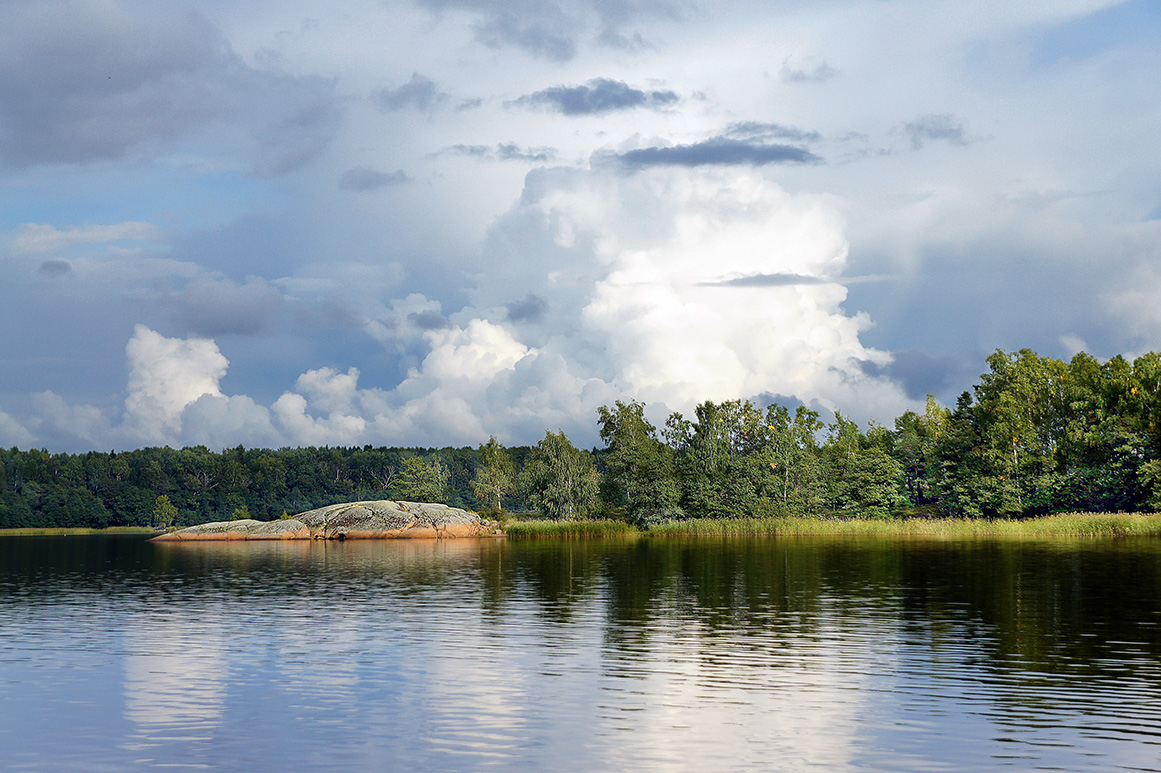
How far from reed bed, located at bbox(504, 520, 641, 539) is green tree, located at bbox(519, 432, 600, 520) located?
7.49m

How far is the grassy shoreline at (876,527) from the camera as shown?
84.4 meters

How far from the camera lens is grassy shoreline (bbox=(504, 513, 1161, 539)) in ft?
277

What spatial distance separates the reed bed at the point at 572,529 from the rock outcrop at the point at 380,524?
6659 mm

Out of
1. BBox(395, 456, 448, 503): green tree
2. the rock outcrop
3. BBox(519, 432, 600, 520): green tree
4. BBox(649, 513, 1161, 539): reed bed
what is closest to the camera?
BBox(649, 513, 1161, 539): reed bed

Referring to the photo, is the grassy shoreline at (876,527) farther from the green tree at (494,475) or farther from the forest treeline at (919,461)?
the green tree at (494,475)

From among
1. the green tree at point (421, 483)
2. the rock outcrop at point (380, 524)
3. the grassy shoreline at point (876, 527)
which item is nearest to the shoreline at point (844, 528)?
the grassy shoreline at point (876, 527)

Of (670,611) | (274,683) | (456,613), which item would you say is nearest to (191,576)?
(456,613)

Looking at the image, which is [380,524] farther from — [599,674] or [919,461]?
[599,674]

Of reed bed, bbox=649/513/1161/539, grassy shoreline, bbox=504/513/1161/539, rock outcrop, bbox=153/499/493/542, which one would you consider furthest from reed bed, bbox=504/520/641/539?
rock outcrop, bbox=153/499/493/542

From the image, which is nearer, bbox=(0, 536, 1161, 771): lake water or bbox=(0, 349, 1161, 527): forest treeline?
bbox=(0, 536, 1161, 771): lake water

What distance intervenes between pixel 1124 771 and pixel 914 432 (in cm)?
12400

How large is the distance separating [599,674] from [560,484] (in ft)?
302

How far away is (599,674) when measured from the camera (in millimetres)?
24250

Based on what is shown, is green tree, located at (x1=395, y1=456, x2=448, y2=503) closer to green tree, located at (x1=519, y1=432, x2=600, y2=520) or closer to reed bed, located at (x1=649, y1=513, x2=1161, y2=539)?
green tree, located at (x1=519, y1=432, x2=600, y2=520)
